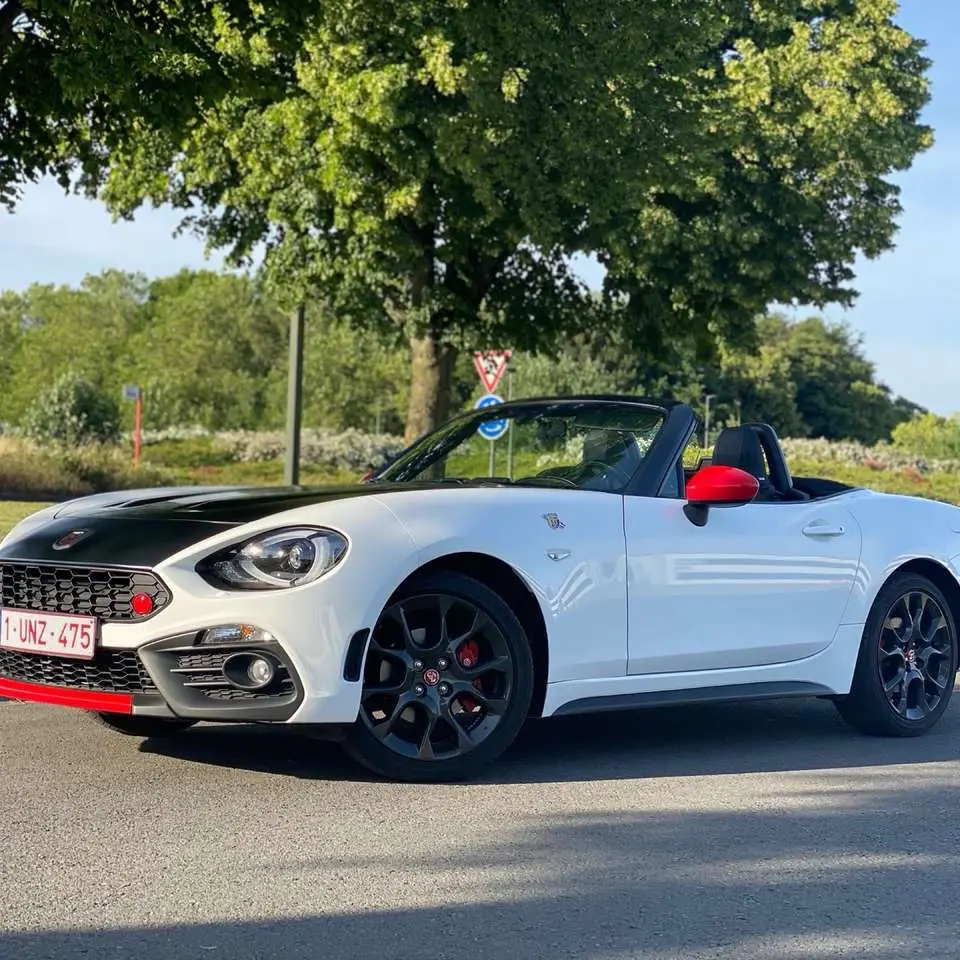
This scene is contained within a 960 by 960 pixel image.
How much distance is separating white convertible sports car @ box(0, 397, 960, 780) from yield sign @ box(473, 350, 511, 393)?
15.6 m

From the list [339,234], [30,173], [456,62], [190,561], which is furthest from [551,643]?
[339,234]

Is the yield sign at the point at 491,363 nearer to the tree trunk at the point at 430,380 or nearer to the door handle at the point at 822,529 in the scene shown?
the tree trunk at the point at 430,380

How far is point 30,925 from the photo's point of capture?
13.1 ft

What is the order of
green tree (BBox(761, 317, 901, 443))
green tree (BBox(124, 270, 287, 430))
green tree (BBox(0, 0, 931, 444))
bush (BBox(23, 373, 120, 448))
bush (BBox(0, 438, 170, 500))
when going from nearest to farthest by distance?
green tree (BBox(0, 0, 931, 444)) → bush (BBox(0, 438, 170, 500)) → bush (BBox(23, 373, 120, 448)) → green tree (BBox(124, 270, 287, 430)) → green tree (BBox(761, 317, 901, 443))

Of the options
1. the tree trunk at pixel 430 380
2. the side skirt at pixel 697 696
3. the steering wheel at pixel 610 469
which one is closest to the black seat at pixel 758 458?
the steering wheel at pixel 610 469

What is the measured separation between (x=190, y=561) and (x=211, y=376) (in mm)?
75864

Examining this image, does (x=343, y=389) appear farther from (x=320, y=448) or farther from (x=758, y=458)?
(x=758, y=458)

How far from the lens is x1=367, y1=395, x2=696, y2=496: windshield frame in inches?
259

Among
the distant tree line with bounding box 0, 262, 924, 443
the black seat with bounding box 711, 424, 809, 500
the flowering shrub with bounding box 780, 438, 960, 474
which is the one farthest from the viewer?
the distant tree line with bounding box 0, 262, 924, 443

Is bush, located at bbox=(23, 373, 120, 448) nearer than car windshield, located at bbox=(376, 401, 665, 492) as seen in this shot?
No

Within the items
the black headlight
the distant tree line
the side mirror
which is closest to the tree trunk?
the side mirror

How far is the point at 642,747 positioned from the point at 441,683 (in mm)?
1446

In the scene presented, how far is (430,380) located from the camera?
22422mm

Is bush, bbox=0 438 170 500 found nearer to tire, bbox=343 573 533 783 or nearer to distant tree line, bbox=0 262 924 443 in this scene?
tire, bbox=343 573 533 783
